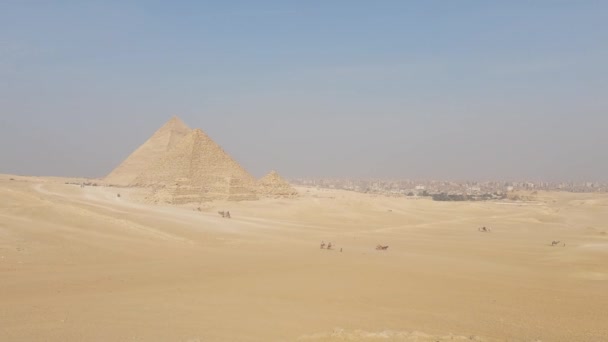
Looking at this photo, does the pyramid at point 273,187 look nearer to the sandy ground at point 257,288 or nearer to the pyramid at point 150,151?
the pyramid at point 150,151

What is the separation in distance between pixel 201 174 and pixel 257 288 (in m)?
33.2

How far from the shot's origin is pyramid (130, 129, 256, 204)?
130ft

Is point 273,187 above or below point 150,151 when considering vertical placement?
below

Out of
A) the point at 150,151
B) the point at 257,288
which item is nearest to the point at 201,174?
the point at 150,151

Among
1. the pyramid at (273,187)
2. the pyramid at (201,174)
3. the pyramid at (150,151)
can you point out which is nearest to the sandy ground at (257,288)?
the pyramid at (201,174)

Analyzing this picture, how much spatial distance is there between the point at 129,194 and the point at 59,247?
31542mm

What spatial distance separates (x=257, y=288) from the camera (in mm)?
9617

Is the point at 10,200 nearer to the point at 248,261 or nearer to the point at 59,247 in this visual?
the point at 59,247

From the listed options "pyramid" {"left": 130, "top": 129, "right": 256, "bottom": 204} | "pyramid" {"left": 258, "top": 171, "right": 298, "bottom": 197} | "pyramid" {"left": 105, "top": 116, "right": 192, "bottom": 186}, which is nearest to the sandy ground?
"pyramid" {"left": 130, "top": 129, "right": 256, "bottom": 204}

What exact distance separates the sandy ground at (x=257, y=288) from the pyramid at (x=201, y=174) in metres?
19.9

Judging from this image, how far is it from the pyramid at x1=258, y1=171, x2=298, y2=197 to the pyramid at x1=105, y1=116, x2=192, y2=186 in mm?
14924

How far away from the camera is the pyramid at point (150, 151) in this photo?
59.6 m

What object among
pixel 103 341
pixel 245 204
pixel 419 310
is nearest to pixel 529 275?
pixel 419 310

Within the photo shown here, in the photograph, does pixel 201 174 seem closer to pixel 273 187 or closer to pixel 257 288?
pixel 273 187
